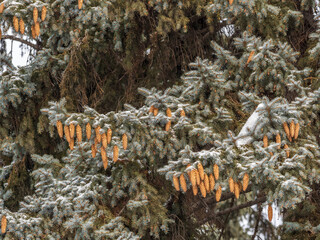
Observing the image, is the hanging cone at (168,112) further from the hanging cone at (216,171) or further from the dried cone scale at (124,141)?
the hanging cone at (216,171)

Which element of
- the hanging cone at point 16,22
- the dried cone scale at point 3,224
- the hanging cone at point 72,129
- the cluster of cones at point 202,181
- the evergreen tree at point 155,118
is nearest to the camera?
the cluster of cones at point 202,181

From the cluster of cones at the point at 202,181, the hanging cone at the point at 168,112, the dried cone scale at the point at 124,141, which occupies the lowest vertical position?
the cluster of cones at the point at 202,181

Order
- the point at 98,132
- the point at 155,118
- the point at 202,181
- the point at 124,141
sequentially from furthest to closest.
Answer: the point at 155,118, the point at 124,141, the point at 98,132, the point at 202,181

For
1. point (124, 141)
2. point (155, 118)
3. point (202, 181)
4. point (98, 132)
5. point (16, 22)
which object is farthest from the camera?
point (16, 22)

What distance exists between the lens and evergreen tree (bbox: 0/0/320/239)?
4.17m

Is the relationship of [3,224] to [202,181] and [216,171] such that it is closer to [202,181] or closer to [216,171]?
[202,181]

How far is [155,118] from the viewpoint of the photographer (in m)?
4.37

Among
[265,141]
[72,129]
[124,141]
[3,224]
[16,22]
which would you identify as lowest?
[3,224]

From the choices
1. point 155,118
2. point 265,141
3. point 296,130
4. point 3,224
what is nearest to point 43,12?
point 155,118

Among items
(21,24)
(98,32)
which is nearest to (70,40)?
(98,32)

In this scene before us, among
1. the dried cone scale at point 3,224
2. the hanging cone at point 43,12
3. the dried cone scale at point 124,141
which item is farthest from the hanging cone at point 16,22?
the dried cone scale at point 3,224

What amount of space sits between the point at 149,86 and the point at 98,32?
85 cm

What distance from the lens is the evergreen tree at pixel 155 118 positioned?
4.17 m

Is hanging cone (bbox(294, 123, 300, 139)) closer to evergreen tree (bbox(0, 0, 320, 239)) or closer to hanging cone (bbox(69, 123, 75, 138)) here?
evergreen tree (bbox(0, 0, 320, 239))
